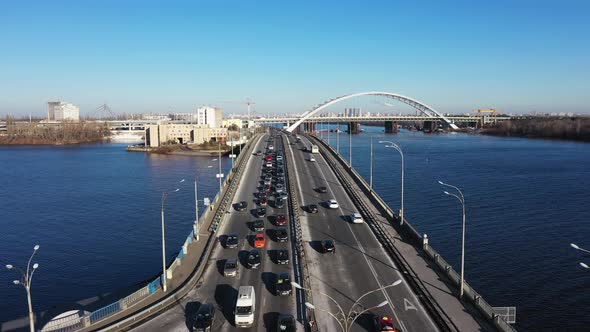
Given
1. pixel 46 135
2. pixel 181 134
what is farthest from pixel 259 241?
pixel 46 135

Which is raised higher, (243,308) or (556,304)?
(243,308)

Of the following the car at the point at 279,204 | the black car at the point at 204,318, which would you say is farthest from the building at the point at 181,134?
the black car at the point at 204,318

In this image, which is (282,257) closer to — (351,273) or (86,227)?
(351,273)

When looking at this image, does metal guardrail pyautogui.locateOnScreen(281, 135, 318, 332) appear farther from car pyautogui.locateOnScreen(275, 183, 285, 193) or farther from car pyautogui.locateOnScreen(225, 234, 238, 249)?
car pyautogui.locateOnScreen(225, 234, 238, 249)

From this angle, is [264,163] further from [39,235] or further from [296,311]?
[296,311]

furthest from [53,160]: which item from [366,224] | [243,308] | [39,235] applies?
[243,308]

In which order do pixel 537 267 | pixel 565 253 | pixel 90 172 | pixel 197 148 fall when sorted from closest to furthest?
pixel 537 267, pixel 565 253, pixel 90 172, pixel 197 148
